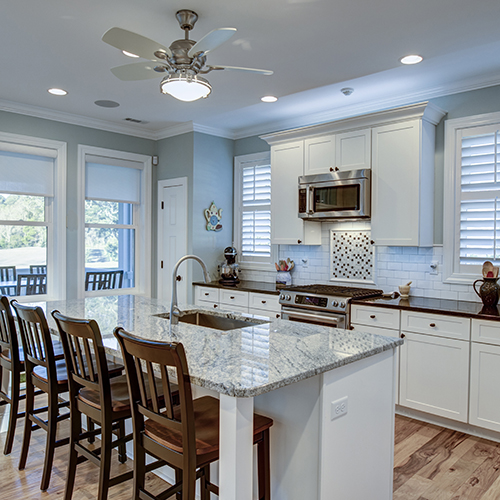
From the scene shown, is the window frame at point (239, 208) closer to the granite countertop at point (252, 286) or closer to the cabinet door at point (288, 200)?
the granite countertop at point (252, 286)

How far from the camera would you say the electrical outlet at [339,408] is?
1888 mm

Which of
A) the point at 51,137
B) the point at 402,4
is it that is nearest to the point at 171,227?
the point at 51,137

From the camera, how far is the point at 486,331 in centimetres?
317

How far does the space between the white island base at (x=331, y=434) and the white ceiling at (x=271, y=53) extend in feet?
6.52

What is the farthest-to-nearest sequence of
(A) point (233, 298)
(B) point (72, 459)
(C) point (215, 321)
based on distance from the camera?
(A) point (233, 298)
(C) point (215, 321)
(B) point (72, 459)

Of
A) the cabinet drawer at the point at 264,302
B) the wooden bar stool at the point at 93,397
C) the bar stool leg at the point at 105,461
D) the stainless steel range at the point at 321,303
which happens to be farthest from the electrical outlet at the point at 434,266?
the bar stool leg at the point at 105,461

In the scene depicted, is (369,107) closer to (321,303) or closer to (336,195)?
(336,195)

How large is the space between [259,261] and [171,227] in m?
1.19

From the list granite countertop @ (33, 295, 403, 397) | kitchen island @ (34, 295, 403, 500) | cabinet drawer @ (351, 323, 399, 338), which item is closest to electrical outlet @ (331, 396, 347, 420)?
kitchen island @ (34, 295, 403, 500)

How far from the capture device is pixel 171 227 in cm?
567

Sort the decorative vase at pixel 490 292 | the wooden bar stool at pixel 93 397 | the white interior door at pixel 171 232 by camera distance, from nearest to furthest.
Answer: the wooden bar stool at pixel 93 397 < the decorative vase at pixel 490 292 < the white interior door at pixel 171 232

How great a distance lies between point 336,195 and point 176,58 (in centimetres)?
234

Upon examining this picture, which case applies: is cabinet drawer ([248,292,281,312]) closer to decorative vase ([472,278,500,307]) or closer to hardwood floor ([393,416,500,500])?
hardwood floor ([393,416,500,500])

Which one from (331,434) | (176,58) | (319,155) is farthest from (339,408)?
(319,155)
